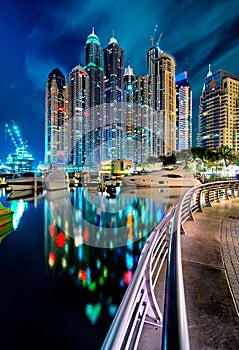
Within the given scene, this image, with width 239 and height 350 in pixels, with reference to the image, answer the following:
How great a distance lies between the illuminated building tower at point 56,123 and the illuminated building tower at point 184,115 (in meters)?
88.4

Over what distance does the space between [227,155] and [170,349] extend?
67139 mm

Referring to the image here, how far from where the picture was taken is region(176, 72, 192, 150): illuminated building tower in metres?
161

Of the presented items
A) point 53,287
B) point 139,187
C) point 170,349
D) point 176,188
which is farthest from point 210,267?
point 139,187

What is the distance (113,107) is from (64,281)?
111019 mm

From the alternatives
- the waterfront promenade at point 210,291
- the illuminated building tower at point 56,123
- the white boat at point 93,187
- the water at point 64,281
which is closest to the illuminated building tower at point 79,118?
the illuminated building tower at point 56,123

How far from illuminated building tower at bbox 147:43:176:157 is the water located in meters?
112

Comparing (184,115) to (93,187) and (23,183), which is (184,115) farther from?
(23,183)

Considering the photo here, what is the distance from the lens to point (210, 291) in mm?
2990

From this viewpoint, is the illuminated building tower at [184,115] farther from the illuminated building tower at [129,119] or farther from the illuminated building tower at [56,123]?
the illuminated building tower at [56,123]

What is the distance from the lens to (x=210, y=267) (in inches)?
143

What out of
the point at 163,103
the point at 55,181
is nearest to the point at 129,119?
A: the point at 163,103

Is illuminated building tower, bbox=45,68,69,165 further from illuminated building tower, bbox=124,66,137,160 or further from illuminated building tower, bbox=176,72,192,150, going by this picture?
illuminated building tower, bbox=176,72,192,150

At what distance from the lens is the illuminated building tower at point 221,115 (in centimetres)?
11031

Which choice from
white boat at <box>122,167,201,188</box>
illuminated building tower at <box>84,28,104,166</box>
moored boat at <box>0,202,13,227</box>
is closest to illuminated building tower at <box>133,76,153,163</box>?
illuminated building tower at <box>84,28,104,166</box>
